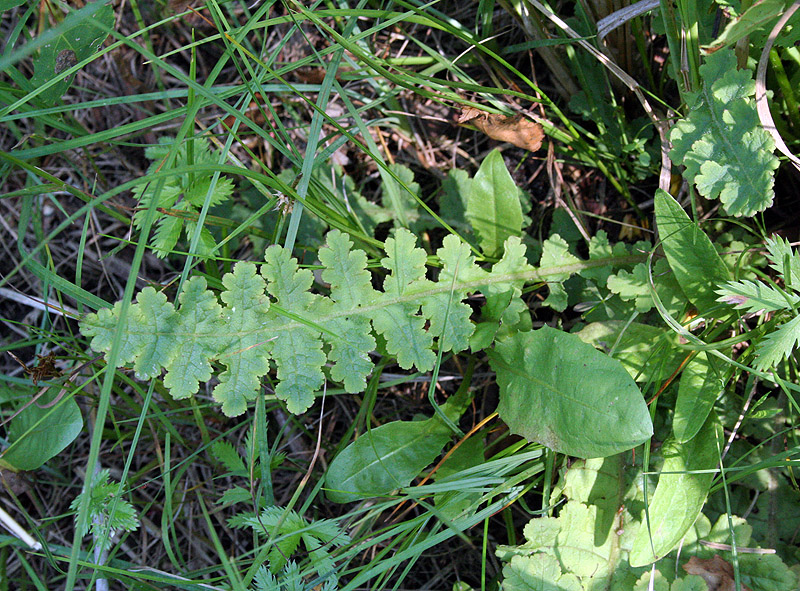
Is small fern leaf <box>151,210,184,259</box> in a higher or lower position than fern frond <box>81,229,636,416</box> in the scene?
higher

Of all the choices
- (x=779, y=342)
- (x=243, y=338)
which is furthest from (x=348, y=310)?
(x=779, y=342)

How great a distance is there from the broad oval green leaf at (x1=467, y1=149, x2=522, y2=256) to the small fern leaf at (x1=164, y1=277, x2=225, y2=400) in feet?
3.60

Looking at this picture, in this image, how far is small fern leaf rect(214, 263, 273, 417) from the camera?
1973 mm

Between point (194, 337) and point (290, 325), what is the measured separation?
309 mm

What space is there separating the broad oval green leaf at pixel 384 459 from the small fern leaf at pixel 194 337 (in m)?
0.64

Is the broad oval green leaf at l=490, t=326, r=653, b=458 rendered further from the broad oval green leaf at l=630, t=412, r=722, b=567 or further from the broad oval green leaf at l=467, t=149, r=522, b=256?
the broad oval green leaf at l=467, t=149, r=522, b=256

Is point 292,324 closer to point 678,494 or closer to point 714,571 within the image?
point 678,494

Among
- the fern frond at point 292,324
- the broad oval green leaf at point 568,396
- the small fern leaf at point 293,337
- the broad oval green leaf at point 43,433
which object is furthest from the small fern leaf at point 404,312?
the broad oval green leaf at point 43,433

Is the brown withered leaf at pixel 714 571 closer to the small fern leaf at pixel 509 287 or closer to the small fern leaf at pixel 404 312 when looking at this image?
the small fern leaf at pixel 509 287

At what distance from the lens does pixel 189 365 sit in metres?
1.96

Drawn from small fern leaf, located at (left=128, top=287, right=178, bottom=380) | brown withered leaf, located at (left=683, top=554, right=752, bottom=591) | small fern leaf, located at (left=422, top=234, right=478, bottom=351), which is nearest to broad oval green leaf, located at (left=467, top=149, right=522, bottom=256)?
small fern leaf, located at (left=422, top=234, right=478, bottom=351)

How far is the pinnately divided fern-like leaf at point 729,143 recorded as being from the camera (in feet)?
6.29

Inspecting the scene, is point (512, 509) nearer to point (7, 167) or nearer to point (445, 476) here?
point (445, 476)

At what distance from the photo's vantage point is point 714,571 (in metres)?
2.11
